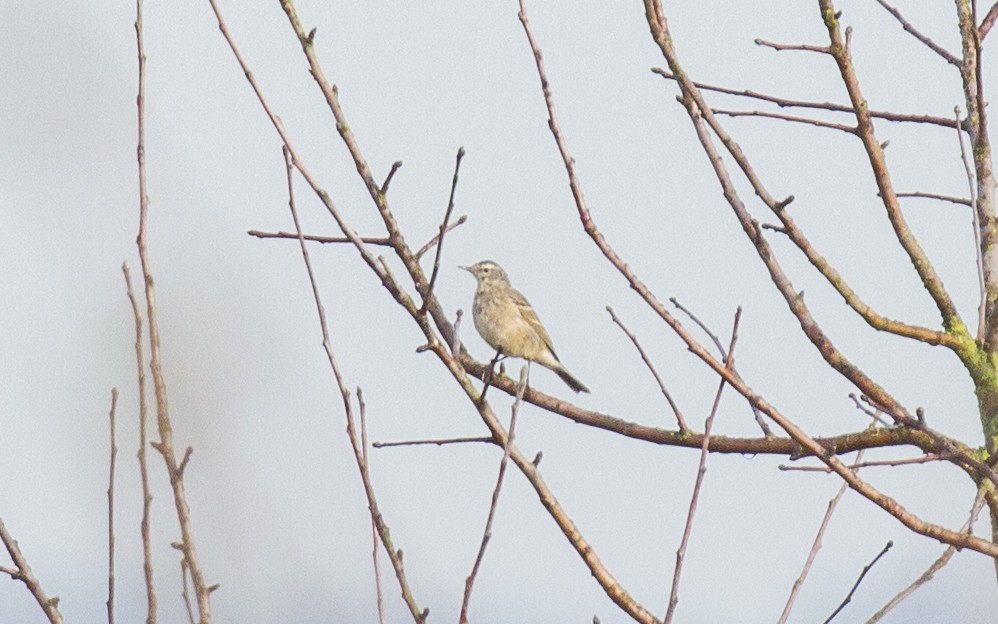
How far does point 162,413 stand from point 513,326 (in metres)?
6.59

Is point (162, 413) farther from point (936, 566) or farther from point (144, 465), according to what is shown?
point (936, 566)

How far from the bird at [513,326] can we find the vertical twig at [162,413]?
604cm

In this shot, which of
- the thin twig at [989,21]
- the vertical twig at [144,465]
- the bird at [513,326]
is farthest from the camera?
the bird at [513,326]

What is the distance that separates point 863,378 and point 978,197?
2.39 ft

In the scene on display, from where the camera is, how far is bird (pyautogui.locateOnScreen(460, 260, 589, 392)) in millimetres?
9305

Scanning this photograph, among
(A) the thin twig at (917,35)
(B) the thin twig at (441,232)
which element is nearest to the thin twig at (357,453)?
(B) the thin twig at (441,232)

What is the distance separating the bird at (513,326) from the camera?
366 inches

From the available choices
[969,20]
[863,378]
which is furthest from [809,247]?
[969,20]

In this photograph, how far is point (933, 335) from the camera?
154 inches

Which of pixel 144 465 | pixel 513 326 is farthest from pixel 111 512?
pixel 513 326

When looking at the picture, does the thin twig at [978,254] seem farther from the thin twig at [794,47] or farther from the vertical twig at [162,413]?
the vertical twig at [162,413]

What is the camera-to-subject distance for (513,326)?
9.35m

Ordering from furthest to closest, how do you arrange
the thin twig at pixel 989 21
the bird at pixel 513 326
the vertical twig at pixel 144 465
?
the bird at pixel 513 326 → the thin twig at pixel 989 21 → the vertical twig at pixel 144 465

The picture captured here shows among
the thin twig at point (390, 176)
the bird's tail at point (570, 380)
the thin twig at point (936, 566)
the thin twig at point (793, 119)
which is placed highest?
the bird's tail at point (570, 380)
